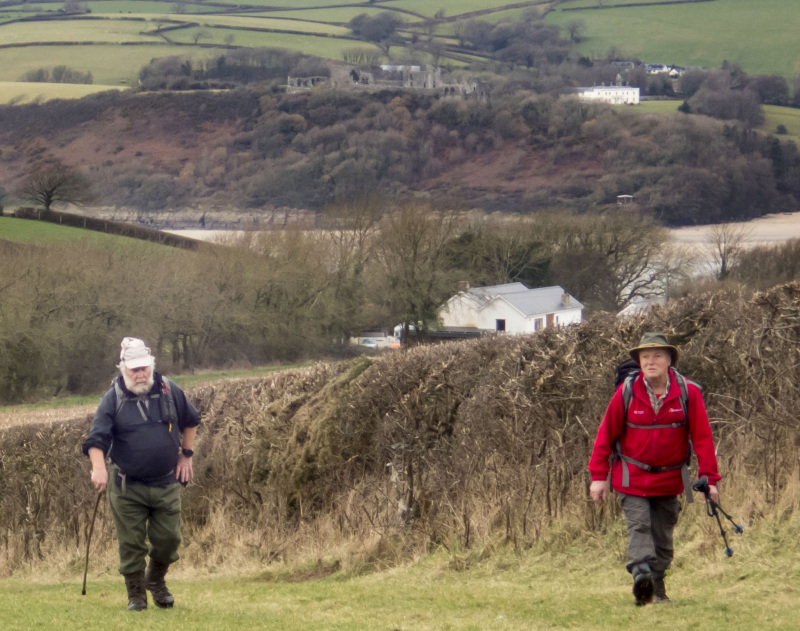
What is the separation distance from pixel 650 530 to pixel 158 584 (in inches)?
143

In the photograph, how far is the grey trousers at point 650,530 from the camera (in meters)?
6.03

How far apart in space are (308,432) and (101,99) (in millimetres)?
169725

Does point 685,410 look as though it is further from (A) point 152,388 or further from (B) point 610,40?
(B) point 610,40

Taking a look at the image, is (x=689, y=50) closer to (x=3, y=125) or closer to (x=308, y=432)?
(x=3, y=125)

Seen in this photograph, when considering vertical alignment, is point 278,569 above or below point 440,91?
below

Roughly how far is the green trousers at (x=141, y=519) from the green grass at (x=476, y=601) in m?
0.40

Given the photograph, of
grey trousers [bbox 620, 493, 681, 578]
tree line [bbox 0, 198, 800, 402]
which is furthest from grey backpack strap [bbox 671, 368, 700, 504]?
tree line [bbox 0, 198, 800, 402]

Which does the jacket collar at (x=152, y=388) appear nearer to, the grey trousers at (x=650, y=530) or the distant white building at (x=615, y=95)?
the grey trousers at (x=650, y=530)

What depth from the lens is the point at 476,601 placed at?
6934mm

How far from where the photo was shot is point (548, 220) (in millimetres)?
63875

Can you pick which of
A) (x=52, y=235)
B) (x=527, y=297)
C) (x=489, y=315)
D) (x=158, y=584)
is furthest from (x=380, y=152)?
(x=158, y=584)

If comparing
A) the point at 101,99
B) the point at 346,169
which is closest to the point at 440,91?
the point at 346,169

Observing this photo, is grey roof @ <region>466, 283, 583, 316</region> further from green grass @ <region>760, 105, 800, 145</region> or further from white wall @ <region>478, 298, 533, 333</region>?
green grass @ <region>760, 105, 800, 145</region>

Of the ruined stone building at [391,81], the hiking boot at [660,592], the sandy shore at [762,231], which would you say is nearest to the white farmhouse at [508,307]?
the sandy shore at [762,231]
